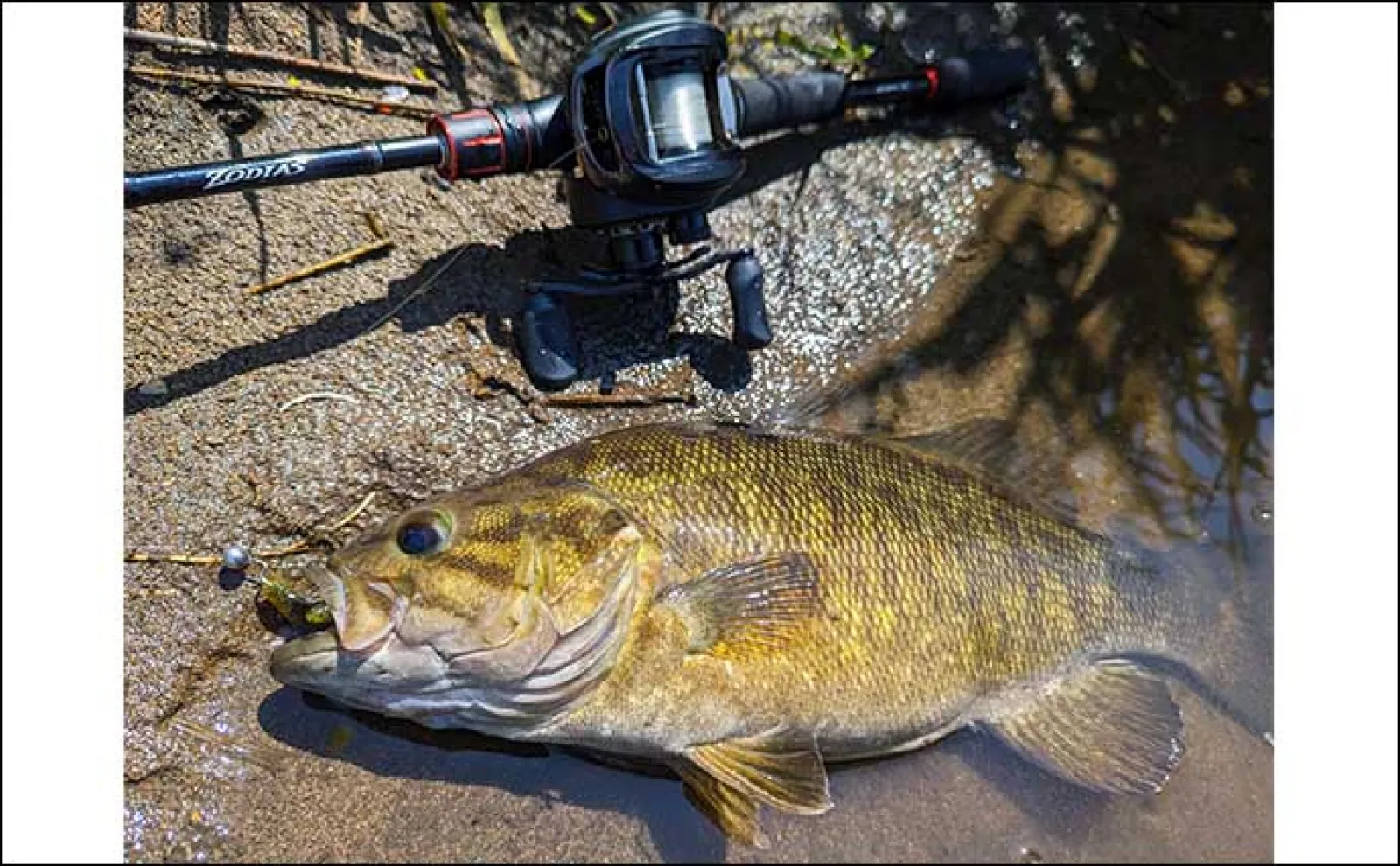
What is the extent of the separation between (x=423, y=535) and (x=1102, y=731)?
1.77 meters

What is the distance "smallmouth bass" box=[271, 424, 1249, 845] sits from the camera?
7.00ft

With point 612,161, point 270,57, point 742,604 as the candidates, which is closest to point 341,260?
point 270,57

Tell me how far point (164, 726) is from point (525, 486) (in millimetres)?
982

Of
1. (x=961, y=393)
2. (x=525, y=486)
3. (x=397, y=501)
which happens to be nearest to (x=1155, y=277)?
(x=961, y=393)

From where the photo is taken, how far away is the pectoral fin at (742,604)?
2275 millimetres

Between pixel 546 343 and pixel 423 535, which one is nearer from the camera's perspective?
pixel 423 535

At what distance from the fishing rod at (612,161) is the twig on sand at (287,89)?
453 millimetres

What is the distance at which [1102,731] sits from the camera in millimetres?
2625

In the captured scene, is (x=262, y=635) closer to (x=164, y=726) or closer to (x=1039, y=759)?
(x=164, y=726)

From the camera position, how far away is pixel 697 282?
327 cm

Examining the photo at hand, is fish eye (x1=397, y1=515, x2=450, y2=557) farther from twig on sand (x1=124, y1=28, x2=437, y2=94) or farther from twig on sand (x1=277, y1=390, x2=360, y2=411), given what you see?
twig on sand (x1=124, y1=28, x2=437, y2=94)

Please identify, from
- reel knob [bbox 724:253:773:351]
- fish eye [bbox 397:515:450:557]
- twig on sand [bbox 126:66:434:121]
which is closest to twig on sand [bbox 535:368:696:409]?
reel knob [bbox 724:253:773:351]

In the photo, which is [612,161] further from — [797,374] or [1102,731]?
[1102,731]

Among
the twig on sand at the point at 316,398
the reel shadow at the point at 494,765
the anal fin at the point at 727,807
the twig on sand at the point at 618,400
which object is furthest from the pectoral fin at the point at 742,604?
the twig on sand at the point at 316,398
